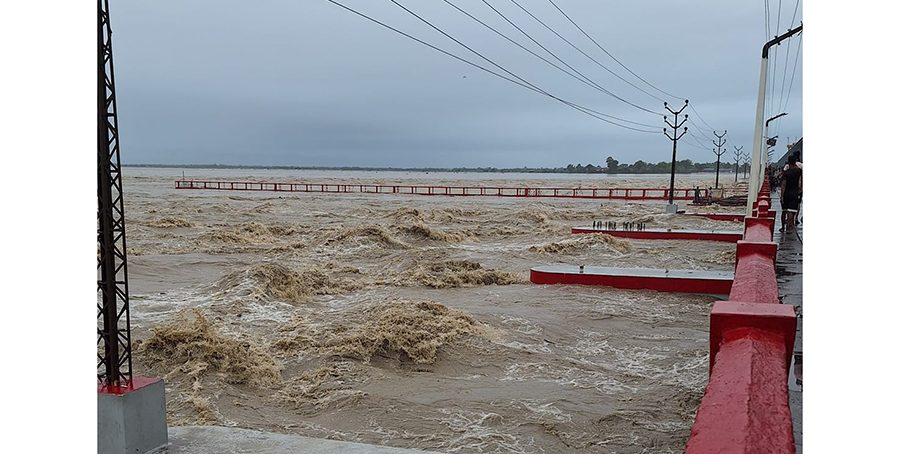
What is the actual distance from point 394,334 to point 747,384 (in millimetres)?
8341

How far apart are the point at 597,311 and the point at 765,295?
8268 mm

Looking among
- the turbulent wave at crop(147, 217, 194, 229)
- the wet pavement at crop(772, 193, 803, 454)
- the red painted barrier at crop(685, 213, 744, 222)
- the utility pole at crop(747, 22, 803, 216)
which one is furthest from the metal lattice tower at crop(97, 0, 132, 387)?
the red painted barrier at crop(685, 213, 744, 222)

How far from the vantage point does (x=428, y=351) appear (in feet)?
32.7

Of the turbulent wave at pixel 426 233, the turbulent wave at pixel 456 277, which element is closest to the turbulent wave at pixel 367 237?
the turbulent wave at pixel 426 233

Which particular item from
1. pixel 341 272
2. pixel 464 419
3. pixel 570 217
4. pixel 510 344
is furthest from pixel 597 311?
pixel 570 217

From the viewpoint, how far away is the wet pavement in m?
3.94

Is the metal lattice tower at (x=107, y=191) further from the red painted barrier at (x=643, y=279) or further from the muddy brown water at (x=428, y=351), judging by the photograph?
the red painted barrier at (x=643, y=279)

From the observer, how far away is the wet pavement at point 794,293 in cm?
394

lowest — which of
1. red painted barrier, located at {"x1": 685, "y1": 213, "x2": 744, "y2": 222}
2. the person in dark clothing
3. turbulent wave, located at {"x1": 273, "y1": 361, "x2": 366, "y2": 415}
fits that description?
turbulent wave, located at {"x1": 273, "y1": 361, "x2": 366, "y2": 415}

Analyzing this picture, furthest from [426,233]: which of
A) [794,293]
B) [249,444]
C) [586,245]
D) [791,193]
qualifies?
[249,444]

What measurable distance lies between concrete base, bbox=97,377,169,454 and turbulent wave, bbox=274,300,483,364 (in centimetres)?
497

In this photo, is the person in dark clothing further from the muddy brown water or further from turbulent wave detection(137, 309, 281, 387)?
turbulent wave detection(137, 309, 281, 387)

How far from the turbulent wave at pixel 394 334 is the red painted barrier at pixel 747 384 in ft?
22.8

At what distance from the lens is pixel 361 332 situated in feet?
35.0
